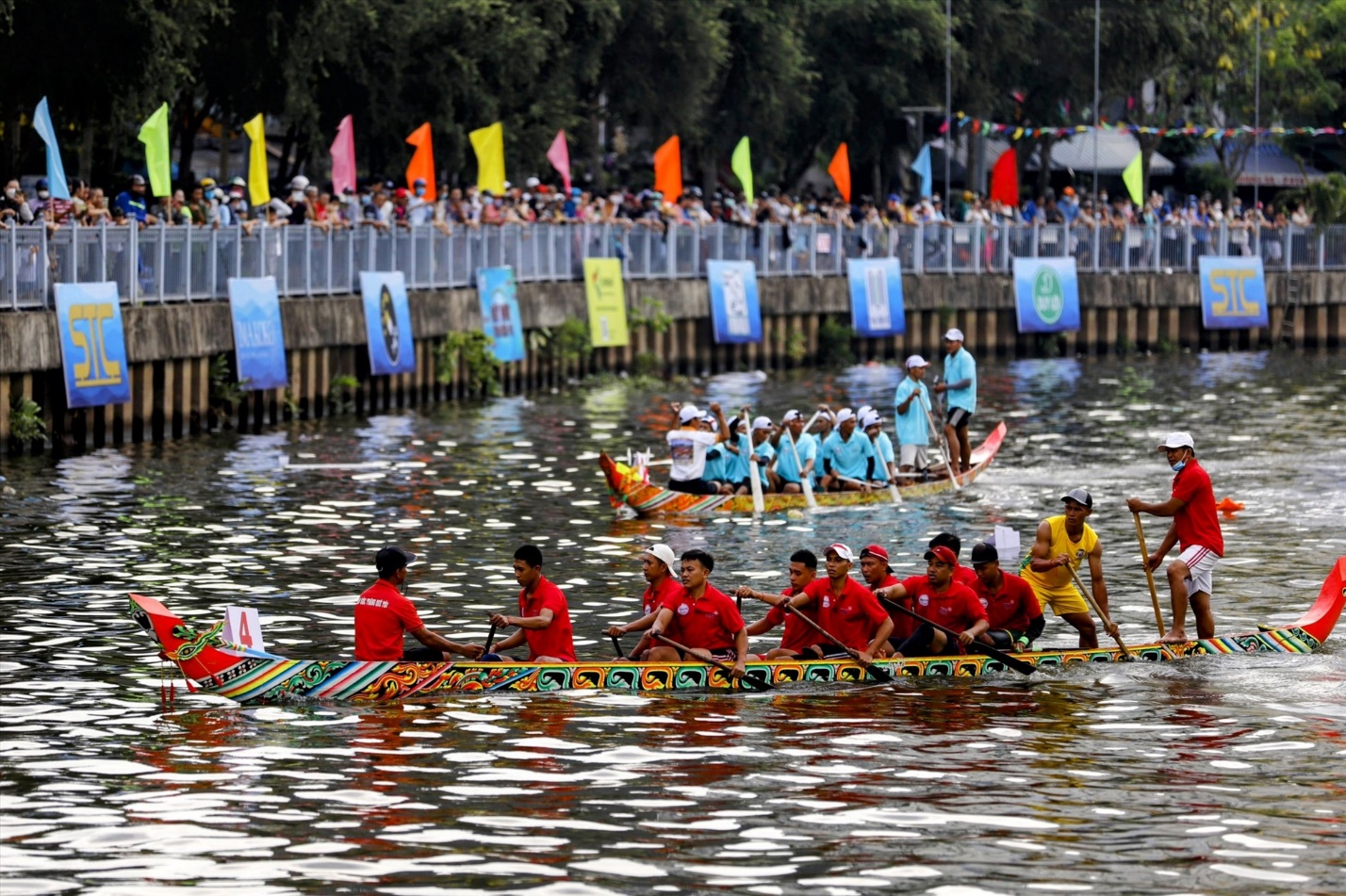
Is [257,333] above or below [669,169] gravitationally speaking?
below

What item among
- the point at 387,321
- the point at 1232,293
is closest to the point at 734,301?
the point at 387,321

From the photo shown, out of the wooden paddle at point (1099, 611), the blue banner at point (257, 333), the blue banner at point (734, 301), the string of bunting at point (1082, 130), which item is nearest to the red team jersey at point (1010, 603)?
the wooden paddle at point (1099, 611)

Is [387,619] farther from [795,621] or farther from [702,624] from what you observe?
[795,621]

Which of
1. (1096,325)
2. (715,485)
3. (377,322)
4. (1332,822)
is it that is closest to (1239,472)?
(715,485)

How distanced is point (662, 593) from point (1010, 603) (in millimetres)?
3204

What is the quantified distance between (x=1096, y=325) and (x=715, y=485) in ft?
117

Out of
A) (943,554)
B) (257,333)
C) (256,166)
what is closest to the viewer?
(943,554)

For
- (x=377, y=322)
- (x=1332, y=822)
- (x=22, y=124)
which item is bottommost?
(x=1332, y=822)

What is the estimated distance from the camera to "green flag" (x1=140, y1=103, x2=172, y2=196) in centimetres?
3831

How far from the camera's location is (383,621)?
1964 centimetres

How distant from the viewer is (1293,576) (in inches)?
1085

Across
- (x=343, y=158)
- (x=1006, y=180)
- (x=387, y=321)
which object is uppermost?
(x=1006, y=180)

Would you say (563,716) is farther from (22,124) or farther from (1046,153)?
(1046,153)

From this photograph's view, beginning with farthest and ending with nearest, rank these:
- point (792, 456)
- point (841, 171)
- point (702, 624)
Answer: point (841, 171) < point (792, 456) < point (702, 624)
